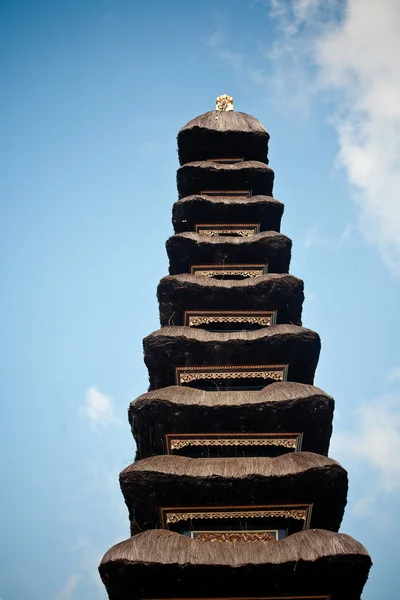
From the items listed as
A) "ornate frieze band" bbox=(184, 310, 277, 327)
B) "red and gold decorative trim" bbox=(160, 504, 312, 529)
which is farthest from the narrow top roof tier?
"red and gold decorative trim" bbox=(160, 504, 312, 529)

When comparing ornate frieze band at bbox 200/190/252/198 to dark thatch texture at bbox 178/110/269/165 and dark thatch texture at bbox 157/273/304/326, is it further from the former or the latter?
dark thatch texture at bbox 157/273/304/326

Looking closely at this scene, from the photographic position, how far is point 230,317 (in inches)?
684

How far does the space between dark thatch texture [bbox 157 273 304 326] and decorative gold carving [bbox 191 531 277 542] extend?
20.2ft

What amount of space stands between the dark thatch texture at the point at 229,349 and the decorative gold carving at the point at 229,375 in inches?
9.6

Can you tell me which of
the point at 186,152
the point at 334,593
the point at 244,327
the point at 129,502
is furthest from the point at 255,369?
the point at 186,152

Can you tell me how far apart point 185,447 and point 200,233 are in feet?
26.7

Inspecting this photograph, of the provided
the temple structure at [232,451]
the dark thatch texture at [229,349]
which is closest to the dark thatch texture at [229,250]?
the temple structure at [232,451]

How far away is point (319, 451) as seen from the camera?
14.4 m

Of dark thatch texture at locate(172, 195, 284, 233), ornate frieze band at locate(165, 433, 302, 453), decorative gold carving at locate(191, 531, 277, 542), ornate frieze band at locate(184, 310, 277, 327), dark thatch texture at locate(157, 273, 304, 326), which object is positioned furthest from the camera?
dark thatch texture at locate(172, 195, 284, 233)

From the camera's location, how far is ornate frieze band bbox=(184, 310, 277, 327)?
56.7ft

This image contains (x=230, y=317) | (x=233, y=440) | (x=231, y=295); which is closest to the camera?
(x=233, y=440)

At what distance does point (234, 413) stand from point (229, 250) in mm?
6363

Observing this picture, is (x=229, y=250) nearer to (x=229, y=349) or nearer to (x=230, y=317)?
(x=230, y=317)

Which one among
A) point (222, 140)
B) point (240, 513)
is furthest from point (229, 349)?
point (222, 140)
